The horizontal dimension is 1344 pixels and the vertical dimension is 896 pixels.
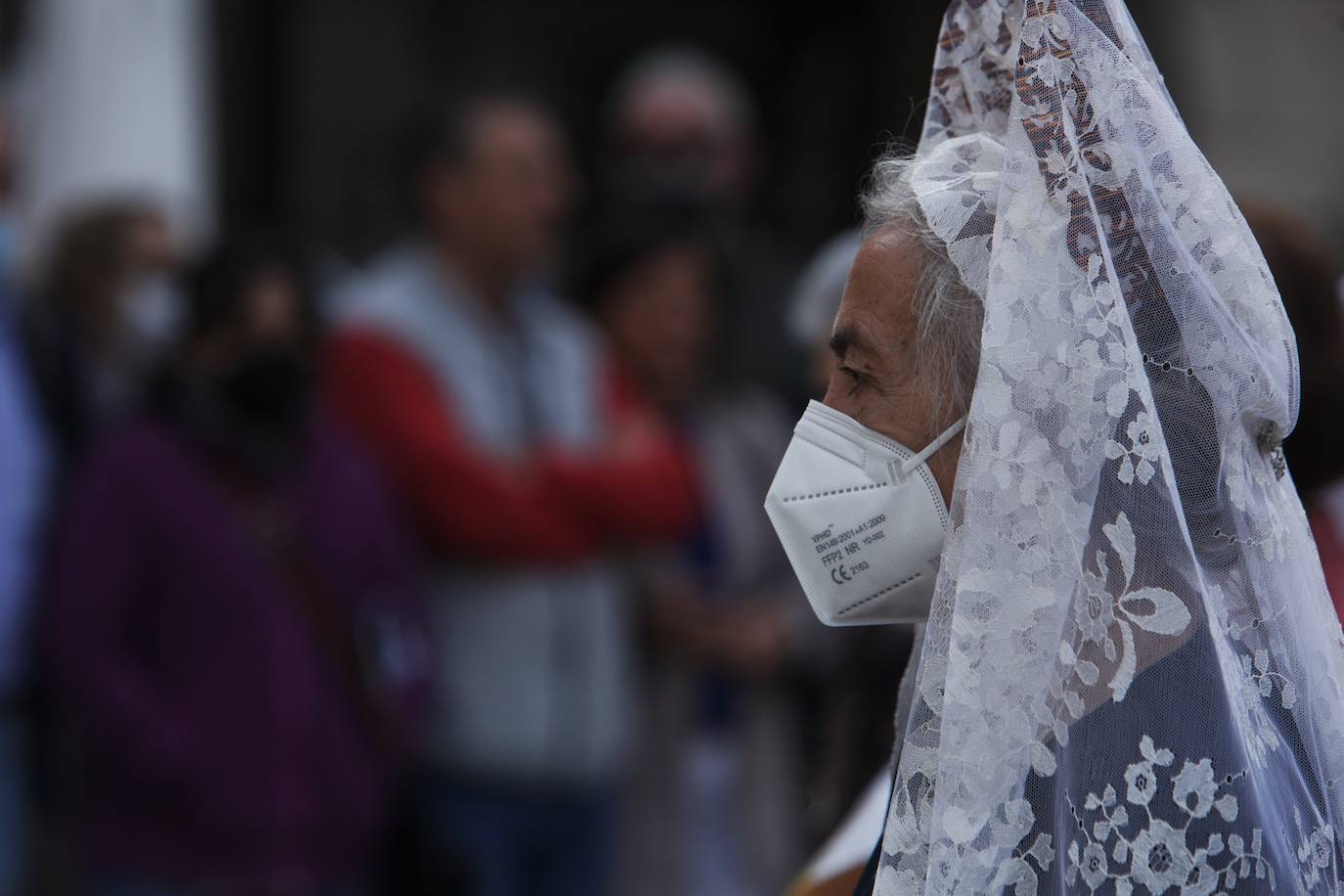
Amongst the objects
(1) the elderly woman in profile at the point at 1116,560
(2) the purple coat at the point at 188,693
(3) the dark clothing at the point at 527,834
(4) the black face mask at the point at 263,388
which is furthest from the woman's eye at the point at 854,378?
(3) the dark clothing at the point at 527,834

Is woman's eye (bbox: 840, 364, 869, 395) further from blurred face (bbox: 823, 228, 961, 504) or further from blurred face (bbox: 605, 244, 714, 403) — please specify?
blurred face (bbox: 605, 244, 714, 403)

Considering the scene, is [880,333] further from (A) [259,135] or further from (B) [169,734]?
(A) [259,135]

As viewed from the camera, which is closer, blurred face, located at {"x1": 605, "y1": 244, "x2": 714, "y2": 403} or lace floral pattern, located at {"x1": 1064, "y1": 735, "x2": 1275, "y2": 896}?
lace floral pattern, located at {"x1": 1064, "y1": 735, "x2": 1275, "y2": 896}

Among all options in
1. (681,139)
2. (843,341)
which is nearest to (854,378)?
(843,341)

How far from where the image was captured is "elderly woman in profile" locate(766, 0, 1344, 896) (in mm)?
1708

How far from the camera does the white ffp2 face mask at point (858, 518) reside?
198 cm

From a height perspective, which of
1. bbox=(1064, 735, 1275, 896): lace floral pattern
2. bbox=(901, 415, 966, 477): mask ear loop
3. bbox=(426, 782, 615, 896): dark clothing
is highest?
bbox=(901, 415, 966, 477): mask ear loop

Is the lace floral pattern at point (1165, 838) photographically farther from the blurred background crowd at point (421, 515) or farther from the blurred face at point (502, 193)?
the blurred face at point (502, 193)

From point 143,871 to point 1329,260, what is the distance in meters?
2.74

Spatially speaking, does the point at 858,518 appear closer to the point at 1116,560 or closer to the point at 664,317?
the point at 1116,560

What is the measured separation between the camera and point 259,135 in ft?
25.9

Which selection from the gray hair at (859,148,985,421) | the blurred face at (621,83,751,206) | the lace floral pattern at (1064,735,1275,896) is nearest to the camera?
the lace floral pattern at (1064,735,1275,896)

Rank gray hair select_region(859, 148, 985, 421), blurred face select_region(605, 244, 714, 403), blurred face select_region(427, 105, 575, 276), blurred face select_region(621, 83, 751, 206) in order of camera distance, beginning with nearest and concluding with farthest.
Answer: gray hair select_region(859, 148, 985, 421), blurred face select_region(427, 105, 575, 276), blurred face select_region(605, 244, 714, 403), blurred face select_region(621, 83, 751, 206)

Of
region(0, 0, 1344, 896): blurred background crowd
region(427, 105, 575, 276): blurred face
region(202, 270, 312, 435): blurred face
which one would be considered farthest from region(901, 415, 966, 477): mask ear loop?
region(427, 105, 575, 276): blurred face
